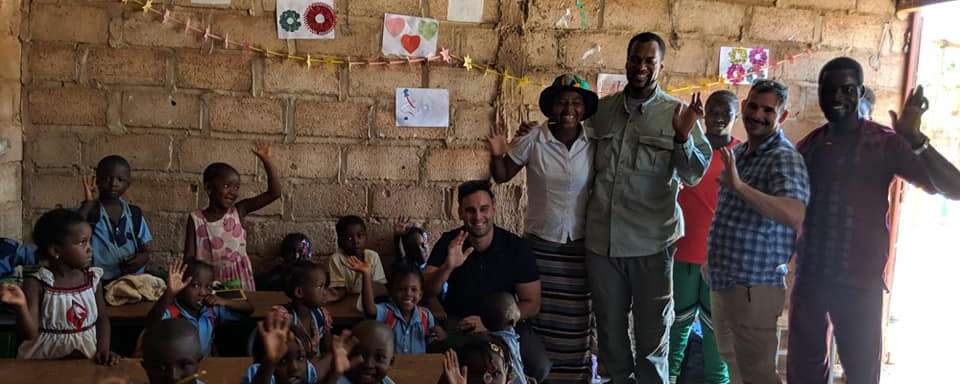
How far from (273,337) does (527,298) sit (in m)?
1.42

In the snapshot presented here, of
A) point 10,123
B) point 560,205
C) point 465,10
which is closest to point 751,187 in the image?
point 560,205

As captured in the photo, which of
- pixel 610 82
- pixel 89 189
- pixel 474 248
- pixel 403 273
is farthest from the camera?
pixel 610 82

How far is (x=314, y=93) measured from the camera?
13.9ft

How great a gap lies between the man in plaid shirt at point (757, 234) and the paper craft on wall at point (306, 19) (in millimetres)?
2335

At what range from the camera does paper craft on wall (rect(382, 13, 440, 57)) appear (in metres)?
4.23

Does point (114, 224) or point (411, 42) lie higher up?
point (411, 42)

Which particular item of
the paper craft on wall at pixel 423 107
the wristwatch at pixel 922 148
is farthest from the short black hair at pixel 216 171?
the wristwatch at pixel 922 148

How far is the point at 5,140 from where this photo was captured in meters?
3.90

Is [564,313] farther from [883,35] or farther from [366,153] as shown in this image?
[883,35]

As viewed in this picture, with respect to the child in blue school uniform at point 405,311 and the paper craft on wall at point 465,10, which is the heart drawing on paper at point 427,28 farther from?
the child in blue school uniform at point 405,311

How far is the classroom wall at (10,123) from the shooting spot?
3869 millimetres

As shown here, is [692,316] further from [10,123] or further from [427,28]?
[10,123]

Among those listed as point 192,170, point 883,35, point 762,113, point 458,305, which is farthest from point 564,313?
point 883,35

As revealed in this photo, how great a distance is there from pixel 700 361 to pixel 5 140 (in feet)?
12.3
